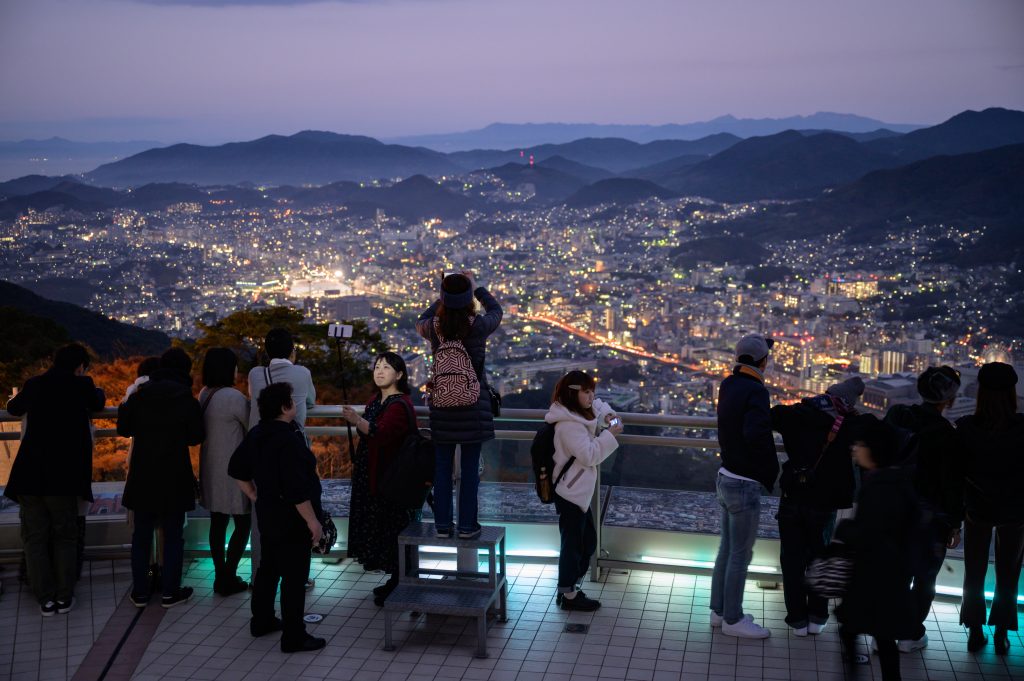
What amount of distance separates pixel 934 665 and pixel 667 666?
1.27 m

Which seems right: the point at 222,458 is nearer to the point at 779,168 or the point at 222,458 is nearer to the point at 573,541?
the point at 573,541

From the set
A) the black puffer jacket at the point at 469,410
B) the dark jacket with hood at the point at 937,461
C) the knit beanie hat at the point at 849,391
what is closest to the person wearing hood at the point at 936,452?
the dark jacket with hood at the point at 937,461

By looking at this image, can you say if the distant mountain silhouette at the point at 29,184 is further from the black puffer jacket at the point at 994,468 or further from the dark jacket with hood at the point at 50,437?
the black puffer jacket at the point at 994,468

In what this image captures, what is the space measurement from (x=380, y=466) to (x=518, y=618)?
1144 mm

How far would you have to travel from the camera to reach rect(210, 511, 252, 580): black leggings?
5.48 metres

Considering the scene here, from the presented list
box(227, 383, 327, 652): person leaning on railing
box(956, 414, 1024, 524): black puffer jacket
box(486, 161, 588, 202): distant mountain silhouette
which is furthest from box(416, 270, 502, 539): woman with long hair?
box(486, 161, 588, 202): distant mountain silhouette

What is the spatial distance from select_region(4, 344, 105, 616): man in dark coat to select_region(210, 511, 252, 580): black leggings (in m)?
0.73

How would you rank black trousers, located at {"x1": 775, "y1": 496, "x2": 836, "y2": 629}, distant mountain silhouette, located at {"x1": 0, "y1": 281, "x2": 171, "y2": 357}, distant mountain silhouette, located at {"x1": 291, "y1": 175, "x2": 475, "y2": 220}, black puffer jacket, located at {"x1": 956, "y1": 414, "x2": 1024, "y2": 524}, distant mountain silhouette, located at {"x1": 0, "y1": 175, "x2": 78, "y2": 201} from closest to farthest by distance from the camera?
black puffer jacket, located at {"x1": 956, "y1": 414, "x2": 1024, "y2": 524} → black trousers, located at {"x1": 775, "y1": 496, "x2": 836, "y2": 629} → distant mountain silhouette, located at {"x1": 0, "y1": 281, "x2": 171, "y2": 357} → distant mountain silhouette, located at {"x1": 0, "y1": 175, "x2": 78, "y2": 201} → distant mountain silhouette, located at {"x1": 291, "y1": 175, "x2": 475, "y2": 220}

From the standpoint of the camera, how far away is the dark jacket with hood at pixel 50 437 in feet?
17.0

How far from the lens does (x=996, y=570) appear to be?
4.68 m

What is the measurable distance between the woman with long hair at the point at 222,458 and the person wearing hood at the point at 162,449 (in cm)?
11

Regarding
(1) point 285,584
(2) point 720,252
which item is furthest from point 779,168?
(1) point 285,584

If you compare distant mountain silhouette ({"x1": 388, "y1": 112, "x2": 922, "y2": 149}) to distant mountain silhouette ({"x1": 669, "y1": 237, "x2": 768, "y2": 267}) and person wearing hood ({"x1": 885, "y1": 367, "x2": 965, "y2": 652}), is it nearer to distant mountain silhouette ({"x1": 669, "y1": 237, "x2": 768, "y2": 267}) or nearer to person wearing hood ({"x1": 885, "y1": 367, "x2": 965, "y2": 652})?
distant mountain silhouette ({"x1": 669, "y1": 237, "x2": 768, "y2": 267})

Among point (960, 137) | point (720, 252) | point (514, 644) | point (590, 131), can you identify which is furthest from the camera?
point (590, 131)
